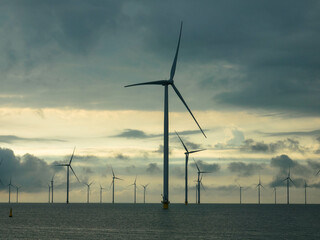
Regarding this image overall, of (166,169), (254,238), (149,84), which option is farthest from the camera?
(149,84)

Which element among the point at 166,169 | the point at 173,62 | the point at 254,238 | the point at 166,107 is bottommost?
the point at 254,238

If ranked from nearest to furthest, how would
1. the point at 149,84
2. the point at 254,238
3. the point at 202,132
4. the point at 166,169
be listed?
the point at 254,238 < the point at 202,132 < the point at 166,169 < the point at 149,84

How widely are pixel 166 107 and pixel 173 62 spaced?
49.8ft

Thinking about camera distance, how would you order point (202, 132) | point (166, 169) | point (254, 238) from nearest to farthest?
point (254, 238), point (202, 132), point (166, 169)

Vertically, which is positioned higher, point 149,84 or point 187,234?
point 149,84

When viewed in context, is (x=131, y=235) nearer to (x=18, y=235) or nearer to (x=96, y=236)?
(x=96, y=236)

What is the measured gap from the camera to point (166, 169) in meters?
150

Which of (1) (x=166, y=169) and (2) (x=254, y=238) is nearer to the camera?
(2) (x=254, y=238)

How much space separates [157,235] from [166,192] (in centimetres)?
6325

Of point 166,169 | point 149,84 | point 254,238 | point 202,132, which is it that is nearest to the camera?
point 254,238

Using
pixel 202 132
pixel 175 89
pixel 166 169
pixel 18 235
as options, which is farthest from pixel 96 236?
pixel 175 89

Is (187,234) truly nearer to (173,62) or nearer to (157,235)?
(157,235)

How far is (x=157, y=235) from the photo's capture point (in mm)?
95812

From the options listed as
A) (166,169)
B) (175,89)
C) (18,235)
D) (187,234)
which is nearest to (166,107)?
(175,89)
